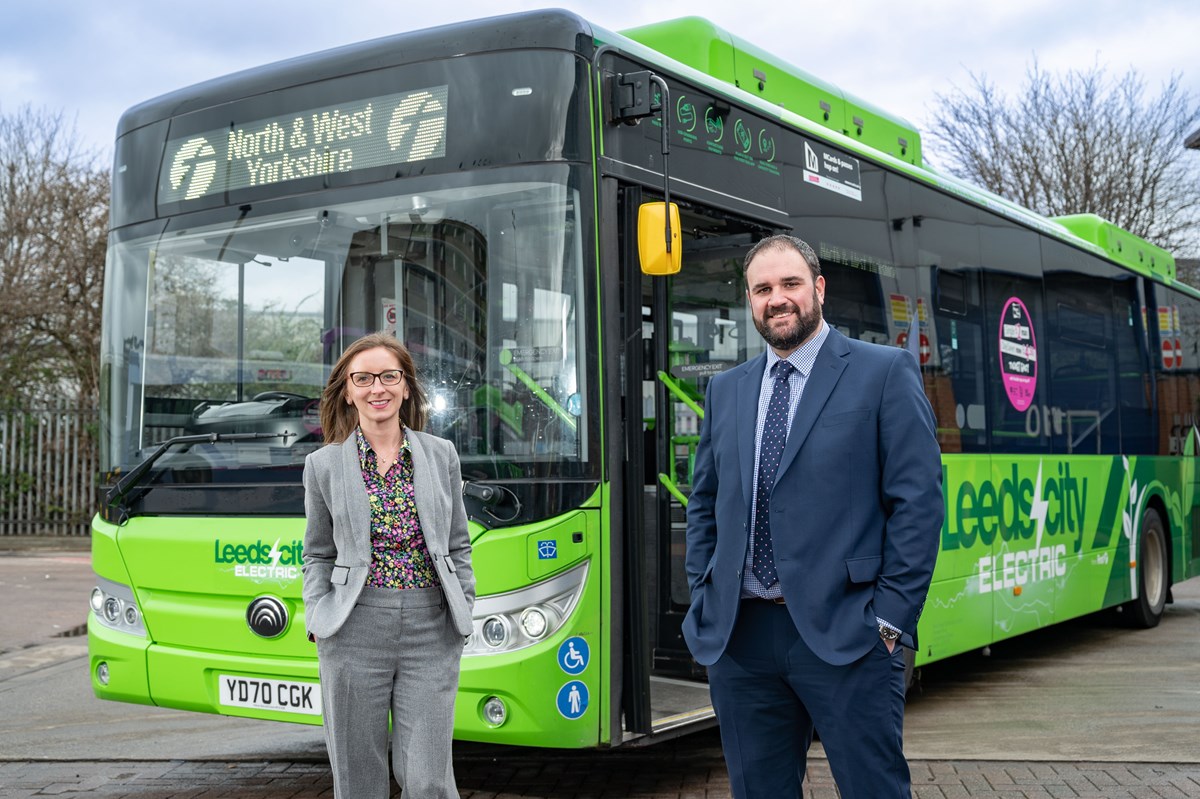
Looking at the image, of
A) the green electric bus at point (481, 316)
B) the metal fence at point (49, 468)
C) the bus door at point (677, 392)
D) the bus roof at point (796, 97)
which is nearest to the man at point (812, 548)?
the green electric bus at point (481, 316)

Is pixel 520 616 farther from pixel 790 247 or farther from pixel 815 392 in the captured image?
pixel 790 247

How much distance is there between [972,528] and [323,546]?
4.89 m

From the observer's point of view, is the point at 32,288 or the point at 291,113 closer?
the point at 291,113

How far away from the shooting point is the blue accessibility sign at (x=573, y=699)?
5141mm

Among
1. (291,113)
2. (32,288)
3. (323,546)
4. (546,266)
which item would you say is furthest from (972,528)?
(32,288)

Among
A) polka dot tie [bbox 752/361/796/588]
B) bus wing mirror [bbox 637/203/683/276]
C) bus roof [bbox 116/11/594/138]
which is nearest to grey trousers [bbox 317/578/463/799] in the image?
polka dot tie [bbox 752/361/796/588]

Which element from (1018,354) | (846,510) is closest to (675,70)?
(846,510)

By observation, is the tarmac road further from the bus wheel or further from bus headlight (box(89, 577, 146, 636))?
the bus wheel

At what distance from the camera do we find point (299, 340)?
18.6 feet

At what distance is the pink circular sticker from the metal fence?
16.1m

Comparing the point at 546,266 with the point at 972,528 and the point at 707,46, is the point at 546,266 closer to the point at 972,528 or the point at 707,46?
the point at 707,46

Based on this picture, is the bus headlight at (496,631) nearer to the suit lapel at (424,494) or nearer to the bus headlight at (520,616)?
the bus headlight at (520,616)

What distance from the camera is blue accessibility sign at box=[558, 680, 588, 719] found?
16.9ft

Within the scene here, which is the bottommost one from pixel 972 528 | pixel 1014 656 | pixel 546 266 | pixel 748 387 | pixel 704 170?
pixel 1014 656
